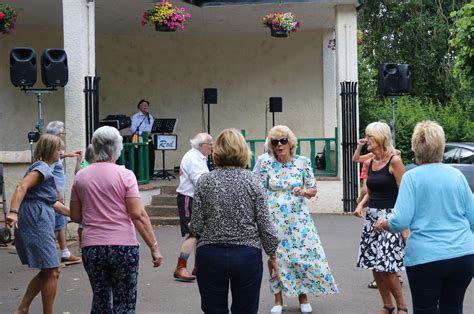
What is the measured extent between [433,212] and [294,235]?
2.38 m

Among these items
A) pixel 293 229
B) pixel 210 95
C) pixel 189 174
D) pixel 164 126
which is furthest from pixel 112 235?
pixel 210 95

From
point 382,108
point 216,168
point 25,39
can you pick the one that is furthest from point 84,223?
point 382,108

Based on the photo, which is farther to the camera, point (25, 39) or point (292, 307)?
point (25, 39)

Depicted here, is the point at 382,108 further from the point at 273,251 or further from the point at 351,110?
the point at 273,251

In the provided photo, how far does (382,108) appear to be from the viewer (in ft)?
85.0

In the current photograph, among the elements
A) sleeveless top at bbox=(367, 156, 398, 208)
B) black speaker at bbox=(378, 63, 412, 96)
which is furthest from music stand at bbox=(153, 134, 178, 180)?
sleeveless top at bbox=(367, 156, 398, 208)

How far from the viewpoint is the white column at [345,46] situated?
15.1 metres

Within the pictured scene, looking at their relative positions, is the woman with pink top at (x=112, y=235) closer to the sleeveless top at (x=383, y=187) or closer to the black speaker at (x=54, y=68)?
the sleeveless top at (x=383, y=187)

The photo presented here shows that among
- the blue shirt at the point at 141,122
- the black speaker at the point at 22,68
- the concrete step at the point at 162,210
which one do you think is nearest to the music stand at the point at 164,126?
the blue shirt at the point at 141,122

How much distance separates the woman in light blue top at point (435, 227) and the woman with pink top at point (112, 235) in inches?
67.8

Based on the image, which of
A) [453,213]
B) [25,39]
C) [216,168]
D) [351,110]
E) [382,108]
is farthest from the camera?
[382,108]

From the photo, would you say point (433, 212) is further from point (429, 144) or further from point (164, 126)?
point (164, 126)

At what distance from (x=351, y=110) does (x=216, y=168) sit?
10.2 metres

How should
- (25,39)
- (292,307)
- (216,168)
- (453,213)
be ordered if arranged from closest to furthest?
(453,213), (216,168), (292,307), (25,39)
